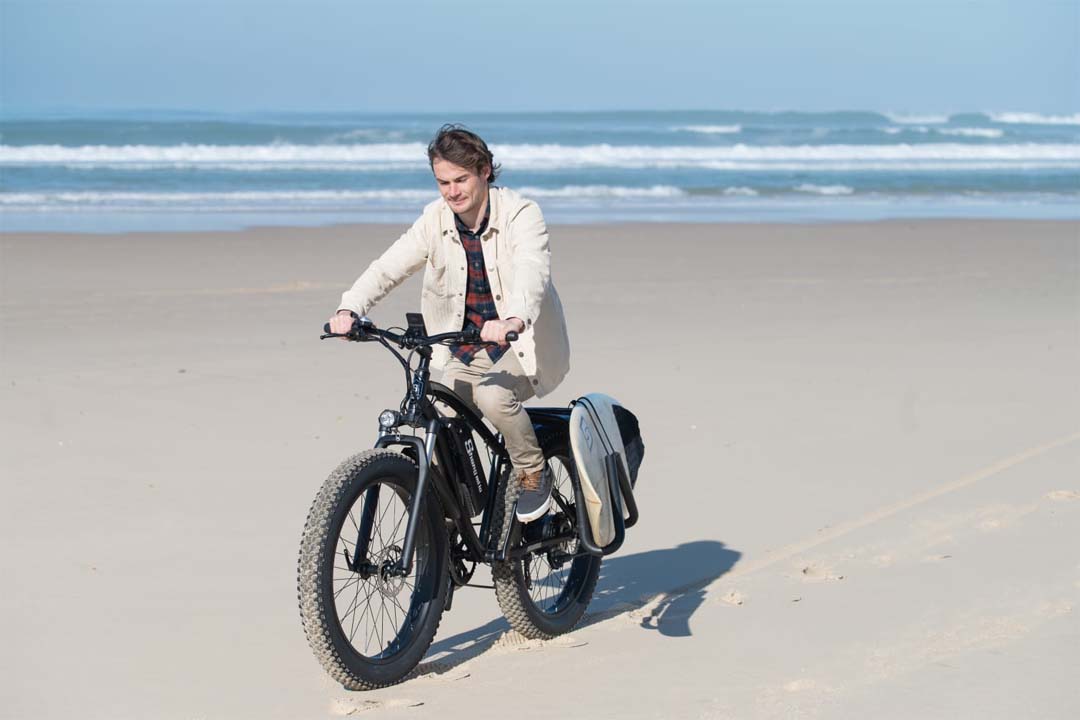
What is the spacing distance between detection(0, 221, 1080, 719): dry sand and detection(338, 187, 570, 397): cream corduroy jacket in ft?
3.21

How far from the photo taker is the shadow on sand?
14.8 feet

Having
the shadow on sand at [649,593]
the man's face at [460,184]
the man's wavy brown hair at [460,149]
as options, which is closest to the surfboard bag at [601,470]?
the shadow on sand at [649,593]

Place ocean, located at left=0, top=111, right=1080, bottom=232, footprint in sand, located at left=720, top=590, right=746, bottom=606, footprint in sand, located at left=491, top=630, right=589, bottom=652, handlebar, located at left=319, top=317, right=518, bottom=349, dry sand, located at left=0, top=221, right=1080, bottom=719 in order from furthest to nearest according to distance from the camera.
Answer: ocean, located at left=0, top=111, right=1080, bottom=232, footprint in sand, located at left=720, top=590, right=746, bottom=606, footprint in sand, located at left=491, top=630, right=589, bottom=652, dry sand, located at left=0, top=221, right=1080, bottom=719, handlebar, located at left=319, top=317, right=518, bottom=349

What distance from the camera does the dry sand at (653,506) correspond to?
4059mm

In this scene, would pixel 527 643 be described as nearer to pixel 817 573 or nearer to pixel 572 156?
pixel 817 573

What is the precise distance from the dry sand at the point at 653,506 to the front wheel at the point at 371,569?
0.38 ft

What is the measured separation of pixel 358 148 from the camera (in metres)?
40.7

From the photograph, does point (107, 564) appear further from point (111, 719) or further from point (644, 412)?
point (644, 412)

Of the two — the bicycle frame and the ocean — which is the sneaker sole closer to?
the bicycle frame

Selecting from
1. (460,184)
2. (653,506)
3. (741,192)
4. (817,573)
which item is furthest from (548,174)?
(460,184)

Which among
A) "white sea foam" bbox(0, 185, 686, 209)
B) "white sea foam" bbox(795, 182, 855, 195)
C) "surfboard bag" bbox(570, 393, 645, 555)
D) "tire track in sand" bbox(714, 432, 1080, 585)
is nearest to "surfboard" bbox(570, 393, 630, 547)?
"surfboard bag" bbox(570, 393, 645, 555)

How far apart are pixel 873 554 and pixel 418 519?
6.92 feet

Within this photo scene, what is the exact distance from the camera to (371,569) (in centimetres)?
399

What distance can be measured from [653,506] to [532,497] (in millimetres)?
1822
